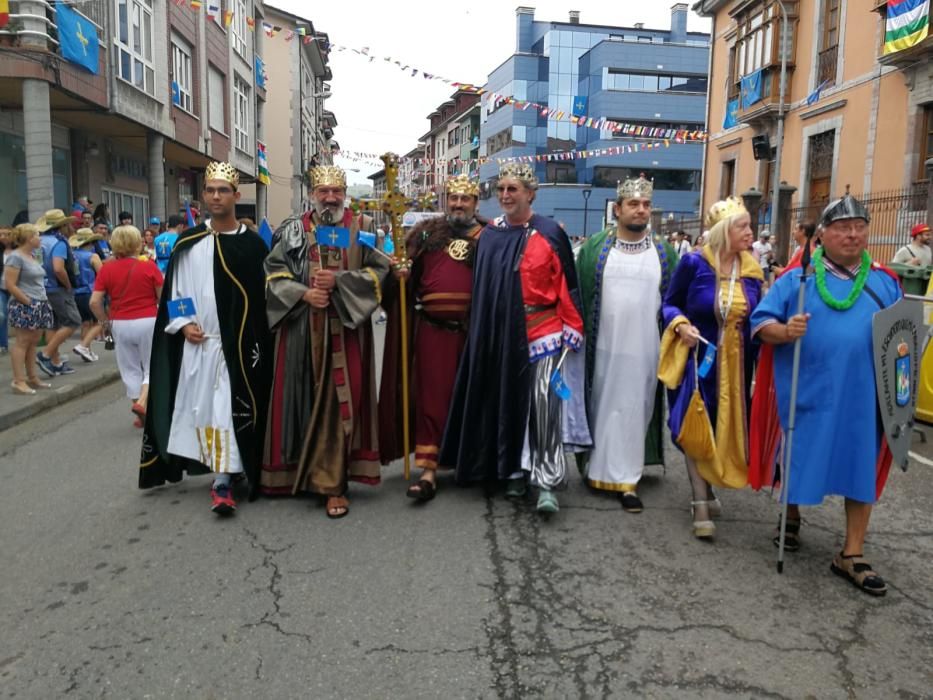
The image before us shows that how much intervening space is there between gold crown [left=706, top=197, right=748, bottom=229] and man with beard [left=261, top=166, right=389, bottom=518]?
6.15 ft

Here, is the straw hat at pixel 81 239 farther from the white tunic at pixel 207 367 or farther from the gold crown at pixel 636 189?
the gold crown at pixel 636 189

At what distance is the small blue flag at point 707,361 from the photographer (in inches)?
156

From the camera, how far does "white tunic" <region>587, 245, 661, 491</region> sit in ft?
14.6

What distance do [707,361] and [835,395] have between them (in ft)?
2.23

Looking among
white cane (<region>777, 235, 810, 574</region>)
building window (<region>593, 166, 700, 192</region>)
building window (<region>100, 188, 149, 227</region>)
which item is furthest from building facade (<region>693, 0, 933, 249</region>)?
building window (<region>593, 166, 700, 192</region>)

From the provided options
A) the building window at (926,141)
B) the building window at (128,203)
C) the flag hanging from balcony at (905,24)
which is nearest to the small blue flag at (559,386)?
the flag hanging from balcony at (905,24)

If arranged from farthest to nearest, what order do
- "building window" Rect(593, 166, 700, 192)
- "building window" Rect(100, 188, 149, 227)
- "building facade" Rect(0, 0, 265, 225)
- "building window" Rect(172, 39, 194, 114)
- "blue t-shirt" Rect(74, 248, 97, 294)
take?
1. "building window" Rect(593, 166, 700, 192)
2. "building window" Rect(172, 39, 194, 114)
3. "building window" Rect(100, 188, 149, 227)
4. "building facade" Rect(0, 0, 265, 225)
5. "blue t-shirt" Rect(74, 248, 97, 294)

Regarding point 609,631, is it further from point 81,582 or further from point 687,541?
point 81,582

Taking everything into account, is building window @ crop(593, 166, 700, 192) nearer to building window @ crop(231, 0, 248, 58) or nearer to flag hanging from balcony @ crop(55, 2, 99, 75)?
building window @ crop(231, 0, 248, 58)

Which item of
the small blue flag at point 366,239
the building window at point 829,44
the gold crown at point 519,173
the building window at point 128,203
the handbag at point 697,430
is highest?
the building window at point 829,44

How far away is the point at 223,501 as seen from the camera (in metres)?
4.31

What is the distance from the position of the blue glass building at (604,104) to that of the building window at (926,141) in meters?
31.9

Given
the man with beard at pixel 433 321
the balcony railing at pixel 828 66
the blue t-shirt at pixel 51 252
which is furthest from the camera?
the balcony railing at pixel 828 66

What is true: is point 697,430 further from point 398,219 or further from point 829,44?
point 829,44
